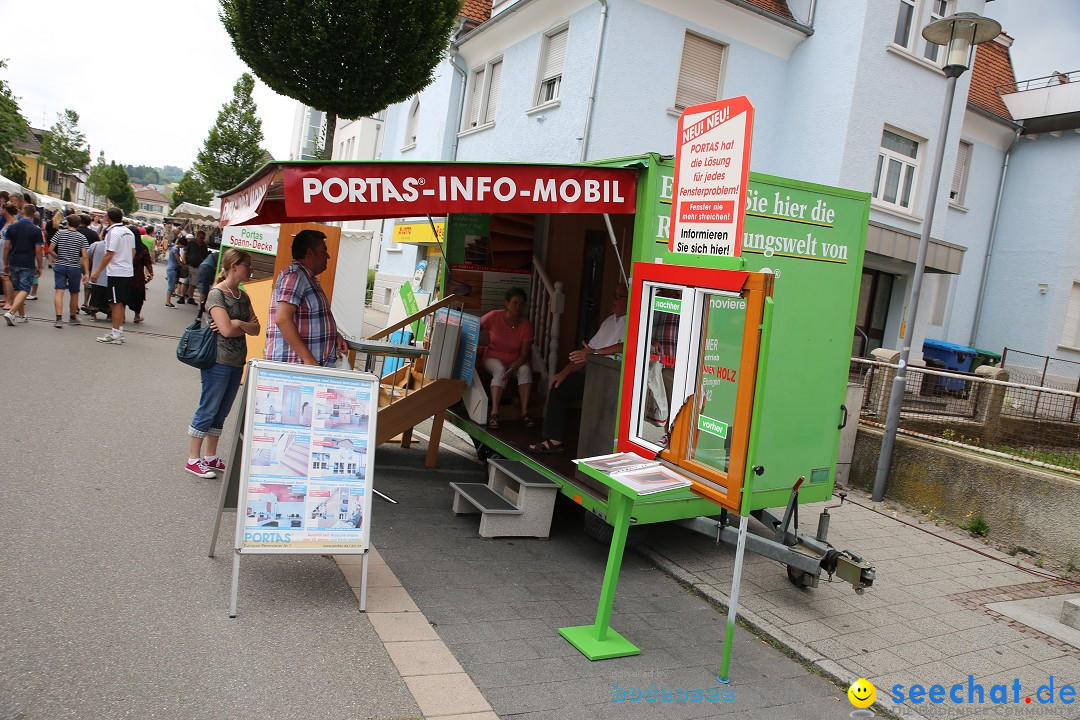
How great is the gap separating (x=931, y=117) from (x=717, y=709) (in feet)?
46.4

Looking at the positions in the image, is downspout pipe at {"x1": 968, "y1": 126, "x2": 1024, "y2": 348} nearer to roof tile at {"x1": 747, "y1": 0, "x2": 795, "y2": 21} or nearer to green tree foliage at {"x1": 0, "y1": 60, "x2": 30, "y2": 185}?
roof tile at {"x1": 747, "y1": 0, "x2": 795, "y2": 21}

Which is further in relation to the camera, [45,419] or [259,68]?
[259,68]

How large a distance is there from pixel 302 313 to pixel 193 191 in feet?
191

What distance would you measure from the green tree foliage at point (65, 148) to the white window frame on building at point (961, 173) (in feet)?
248

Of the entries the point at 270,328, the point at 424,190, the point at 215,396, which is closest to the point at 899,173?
the point at 424,190

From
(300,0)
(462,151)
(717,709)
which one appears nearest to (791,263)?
(717,709)

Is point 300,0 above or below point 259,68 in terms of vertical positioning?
above

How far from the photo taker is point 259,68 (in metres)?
12.1

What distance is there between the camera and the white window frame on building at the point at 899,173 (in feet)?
46.2

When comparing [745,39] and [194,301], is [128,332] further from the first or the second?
[745,39]

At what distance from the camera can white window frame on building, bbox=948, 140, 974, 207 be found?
55.6 feet

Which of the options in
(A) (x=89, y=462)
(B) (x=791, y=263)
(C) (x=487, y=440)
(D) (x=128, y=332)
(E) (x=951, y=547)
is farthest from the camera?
(D) (x=128, y=332)

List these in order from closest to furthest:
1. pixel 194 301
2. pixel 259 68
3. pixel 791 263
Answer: pixel 791 263, pixel 259 68, pixel 194 301

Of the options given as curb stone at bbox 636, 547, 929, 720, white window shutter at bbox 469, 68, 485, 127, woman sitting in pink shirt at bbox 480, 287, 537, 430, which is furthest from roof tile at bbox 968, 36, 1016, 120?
curb stone at bbox 636, 547, 929, 720
